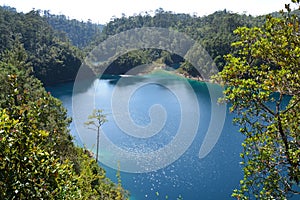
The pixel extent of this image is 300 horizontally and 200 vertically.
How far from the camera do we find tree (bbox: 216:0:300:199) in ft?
14.3

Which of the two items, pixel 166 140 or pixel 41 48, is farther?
pixel 41 48

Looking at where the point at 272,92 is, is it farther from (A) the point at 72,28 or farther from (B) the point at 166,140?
(A) the point at 72,28

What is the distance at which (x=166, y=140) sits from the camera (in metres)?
22.9

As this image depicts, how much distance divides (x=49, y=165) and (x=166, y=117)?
84.1 ft

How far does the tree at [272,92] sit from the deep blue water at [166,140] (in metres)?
11.5

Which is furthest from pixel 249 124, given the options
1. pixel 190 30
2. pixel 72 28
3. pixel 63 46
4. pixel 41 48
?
pixel 72 28

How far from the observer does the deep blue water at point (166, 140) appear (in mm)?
16656

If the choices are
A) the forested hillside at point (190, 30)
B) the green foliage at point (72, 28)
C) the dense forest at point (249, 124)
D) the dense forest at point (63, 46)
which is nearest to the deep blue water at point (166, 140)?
the dense forest at point (249, 124)

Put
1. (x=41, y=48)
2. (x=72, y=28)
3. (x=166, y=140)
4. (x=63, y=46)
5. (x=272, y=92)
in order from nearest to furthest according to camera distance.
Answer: (x=272, y=92) → (x=166, y=140) → (x=41, y=48) → (x=63, y=46) → (x=72, y=28)

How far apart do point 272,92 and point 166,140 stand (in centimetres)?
1859

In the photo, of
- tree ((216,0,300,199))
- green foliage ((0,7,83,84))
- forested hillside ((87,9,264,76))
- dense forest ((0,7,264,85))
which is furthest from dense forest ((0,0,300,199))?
green foliage ((0,7,83,84))

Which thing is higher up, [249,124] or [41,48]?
[41,48]

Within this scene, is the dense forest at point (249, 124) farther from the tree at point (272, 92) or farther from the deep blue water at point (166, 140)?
the deep blue water at point (166, 140)

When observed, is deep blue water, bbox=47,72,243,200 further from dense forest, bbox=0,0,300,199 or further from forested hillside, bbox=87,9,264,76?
forested hillside, bbox=87,9,264,76
